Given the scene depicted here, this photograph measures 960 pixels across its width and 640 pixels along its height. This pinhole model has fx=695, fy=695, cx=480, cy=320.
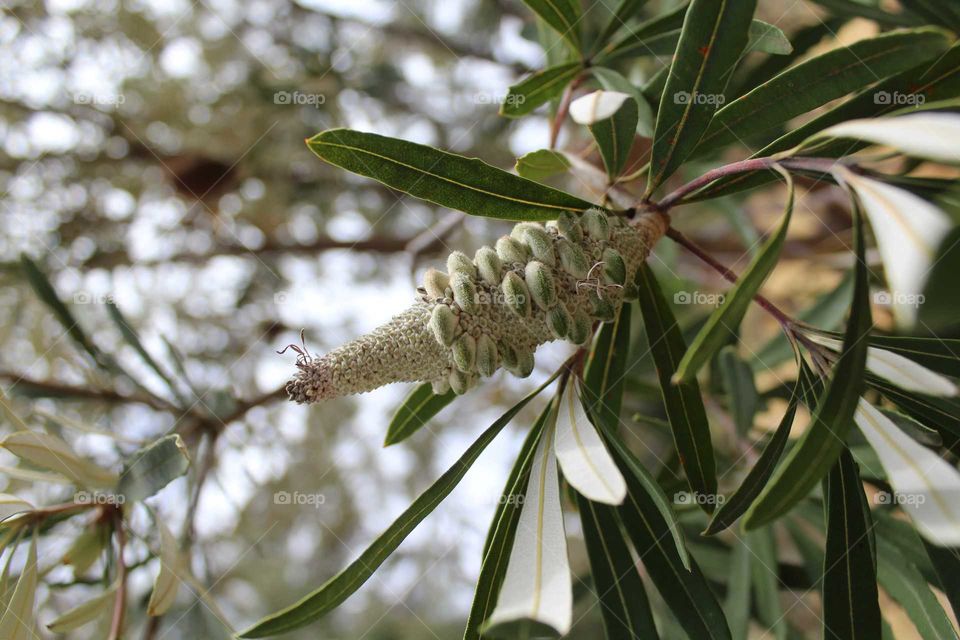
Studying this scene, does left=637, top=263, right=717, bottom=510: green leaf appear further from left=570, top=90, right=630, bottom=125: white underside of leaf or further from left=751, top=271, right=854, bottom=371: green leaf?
left=751, top=271, right=854, bottom=371: green leaf

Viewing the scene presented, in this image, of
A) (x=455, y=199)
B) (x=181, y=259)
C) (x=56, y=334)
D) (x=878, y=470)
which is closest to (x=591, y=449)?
(x=455, y=199)

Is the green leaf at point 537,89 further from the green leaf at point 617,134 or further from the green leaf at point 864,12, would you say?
the green leaf at point 864,12

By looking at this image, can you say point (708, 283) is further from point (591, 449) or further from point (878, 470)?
point (591, 449)

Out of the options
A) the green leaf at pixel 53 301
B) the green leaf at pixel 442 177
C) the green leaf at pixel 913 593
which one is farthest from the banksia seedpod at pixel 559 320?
the green leaf at pixel 53 301

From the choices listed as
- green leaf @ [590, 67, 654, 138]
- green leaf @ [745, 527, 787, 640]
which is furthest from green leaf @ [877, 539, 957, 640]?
green leaf @ [590, 67, 654, 138]

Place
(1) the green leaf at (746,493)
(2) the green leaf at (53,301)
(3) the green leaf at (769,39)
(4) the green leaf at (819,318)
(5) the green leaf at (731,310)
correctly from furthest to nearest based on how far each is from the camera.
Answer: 1. (4) the green leaf at (819,318)
2. (2) the green leaf at (53,301)
3. (3) the green leaf at (769,39)
4. (1) the green leaf at (746,493)
5. (5) the green leaf at (731,310)
